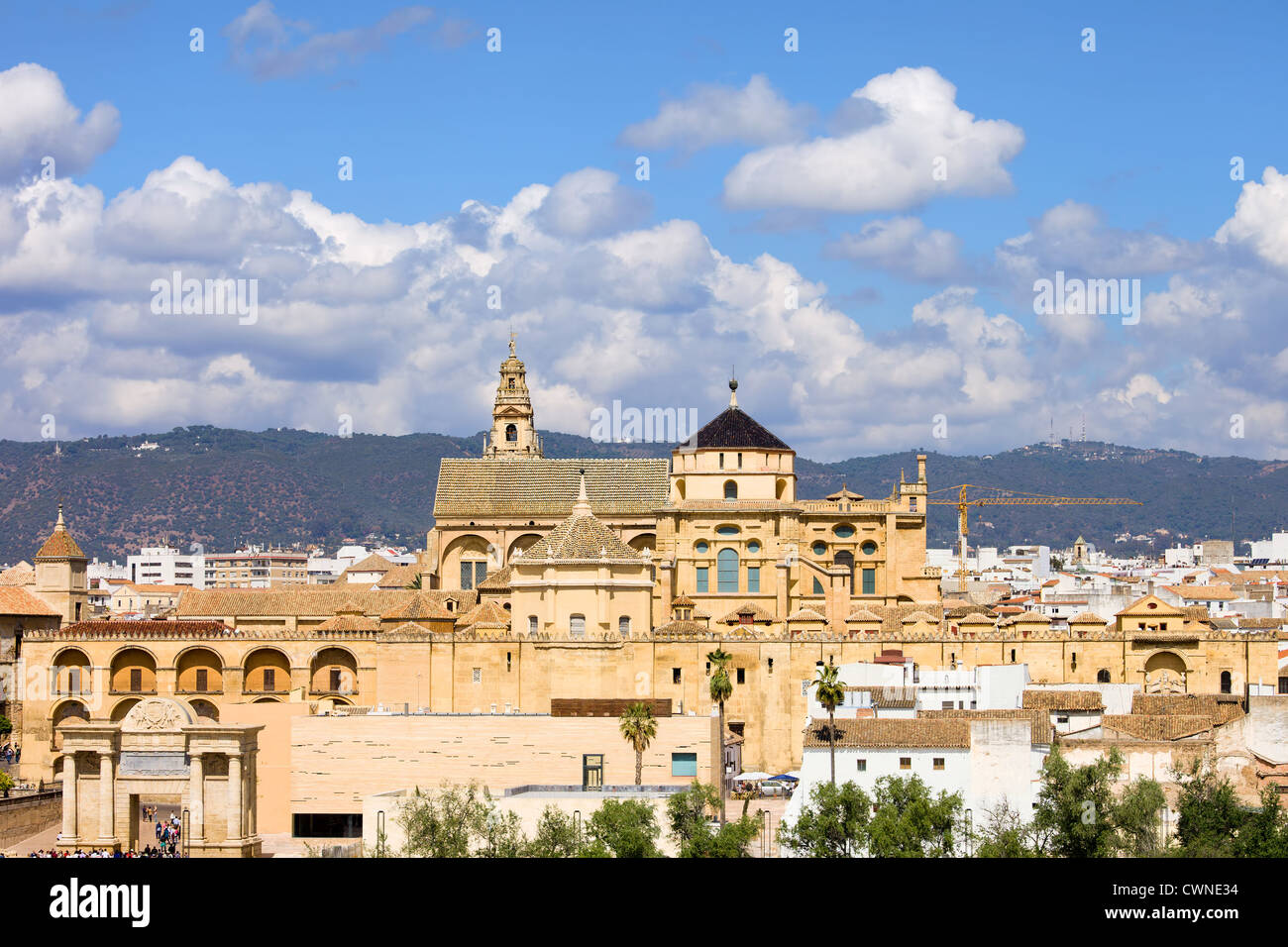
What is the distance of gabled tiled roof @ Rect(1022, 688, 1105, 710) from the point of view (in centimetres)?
5962

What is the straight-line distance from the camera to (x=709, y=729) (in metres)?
62.1

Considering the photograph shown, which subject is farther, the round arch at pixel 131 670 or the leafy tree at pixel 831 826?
the round arch at pixel 131 670

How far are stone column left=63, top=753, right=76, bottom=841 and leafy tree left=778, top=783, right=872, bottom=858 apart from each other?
69.8ft

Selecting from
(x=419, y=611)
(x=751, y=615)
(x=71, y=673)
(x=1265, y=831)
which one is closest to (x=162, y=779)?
(x=419, y=611)

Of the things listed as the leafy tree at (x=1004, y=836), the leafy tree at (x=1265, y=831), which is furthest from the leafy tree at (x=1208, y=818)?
the leafy tree at (x=1004, y=836)

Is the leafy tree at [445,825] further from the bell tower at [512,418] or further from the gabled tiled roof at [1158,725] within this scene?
the bell tower at [512,418]

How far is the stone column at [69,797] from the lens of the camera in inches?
2120

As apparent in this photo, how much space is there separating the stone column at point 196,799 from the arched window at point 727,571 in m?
30.9

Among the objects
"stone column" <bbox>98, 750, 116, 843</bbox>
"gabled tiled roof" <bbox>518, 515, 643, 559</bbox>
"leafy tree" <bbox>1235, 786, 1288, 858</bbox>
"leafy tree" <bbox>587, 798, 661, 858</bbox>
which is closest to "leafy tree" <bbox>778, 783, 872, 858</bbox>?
"leafy tree" <bbox>587, 798, 661, 858</bbox>

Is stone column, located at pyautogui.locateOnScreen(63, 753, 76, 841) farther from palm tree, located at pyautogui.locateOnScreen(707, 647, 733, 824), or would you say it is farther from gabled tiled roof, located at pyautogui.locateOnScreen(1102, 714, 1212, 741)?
gabled tiled roof, located at pyautogui.locateOnScreen(1102, 714, 1212, 741)

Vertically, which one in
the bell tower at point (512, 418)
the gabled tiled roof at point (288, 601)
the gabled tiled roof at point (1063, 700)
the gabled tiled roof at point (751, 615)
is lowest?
the gabled tiled roof at point (1063, 700)

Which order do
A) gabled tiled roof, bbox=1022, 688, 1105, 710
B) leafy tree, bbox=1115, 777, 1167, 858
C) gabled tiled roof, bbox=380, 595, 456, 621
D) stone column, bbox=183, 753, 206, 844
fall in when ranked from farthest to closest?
gabled tiled roof, bbox=380, 595, 456, 621 < gabled tiled roof, bbox=1022, 688, 1105, 710 < stone column, bbox=183, 753, 206, 844 < leafy tree, bbox=1115, 777, 1167, 858
